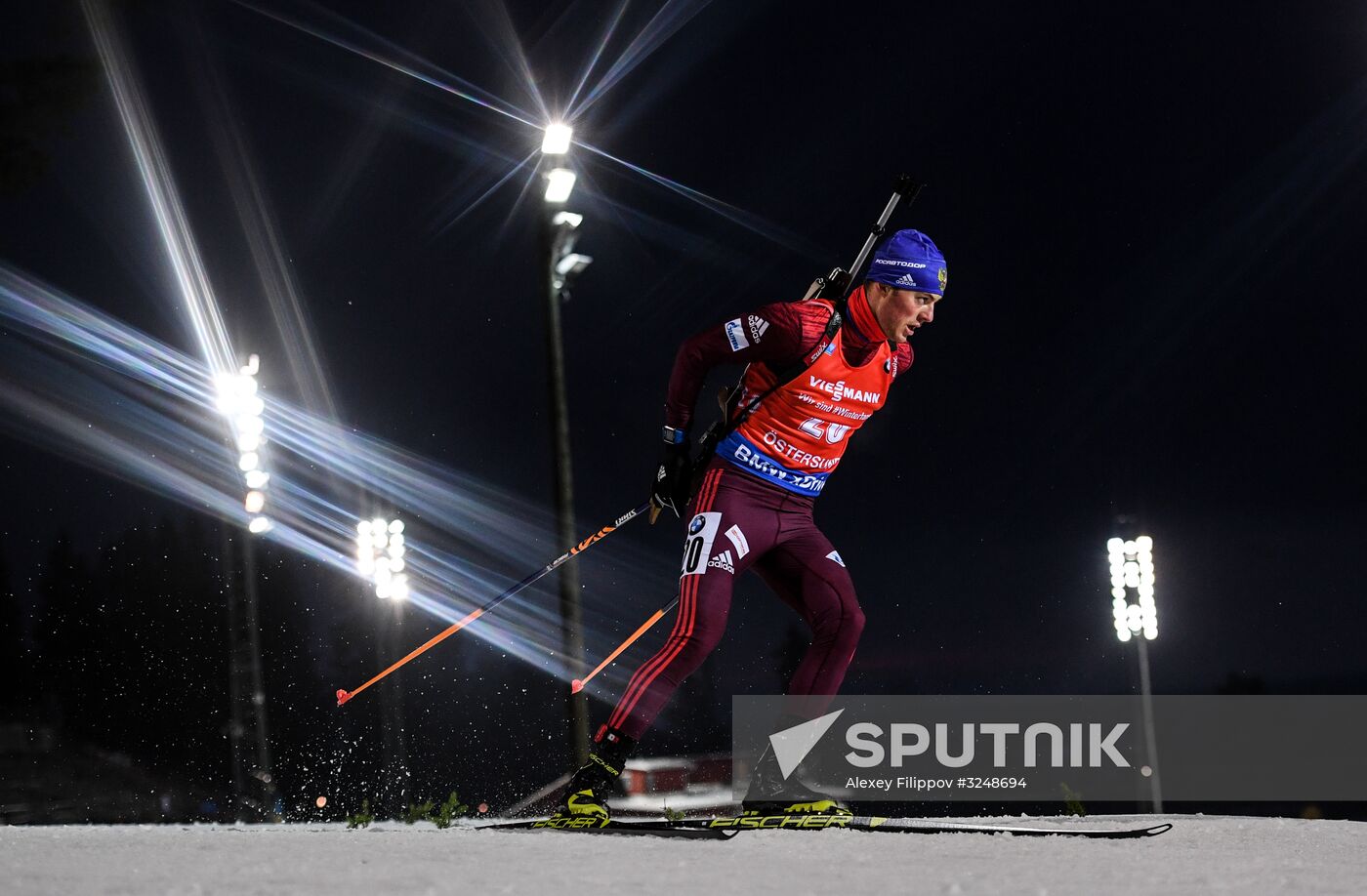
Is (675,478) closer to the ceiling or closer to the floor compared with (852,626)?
closer to the ceiling

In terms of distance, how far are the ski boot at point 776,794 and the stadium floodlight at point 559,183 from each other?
5379 mm

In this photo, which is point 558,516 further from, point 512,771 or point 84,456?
point 512,771

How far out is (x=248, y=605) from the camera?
1590 cm

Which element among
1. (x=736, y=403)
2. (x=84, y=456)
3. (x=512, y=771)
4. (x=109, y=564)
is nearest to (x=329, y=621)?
(x=109, y=564)

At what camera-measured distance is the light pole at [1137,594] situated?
18.6 meters

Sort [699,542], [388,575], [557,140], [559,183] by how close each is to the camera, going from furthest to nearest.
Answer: [388,575]
[559,183]
[557,140]
[699,542]

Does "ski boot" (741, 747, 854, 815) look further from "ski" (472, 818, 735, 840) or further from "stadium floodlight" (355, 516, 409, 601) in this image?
"stadium floodlight" (355, 516, 409, 601)

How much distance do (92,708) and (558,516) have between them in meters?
52.4

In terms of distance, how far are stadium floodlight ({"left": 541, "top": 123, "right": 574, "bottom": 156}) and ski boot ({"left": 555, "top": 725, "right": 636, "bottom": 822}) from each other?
5429 millimetres

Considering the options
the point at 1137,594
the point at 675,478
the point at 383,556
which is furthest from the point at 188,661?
the point at 675,478

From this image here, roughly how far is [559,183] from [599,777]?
5559 millimetres

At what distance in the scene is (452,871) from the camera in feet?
9.47

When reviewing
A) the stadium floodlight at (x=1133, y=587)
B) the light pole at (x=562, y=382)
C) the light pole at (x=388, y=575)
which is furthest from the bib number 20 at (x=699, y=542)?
the stadium floodlight at (x=1133, y=587)

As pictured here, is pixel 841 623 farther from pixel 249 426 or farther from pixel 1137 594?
pixel 1137 594
